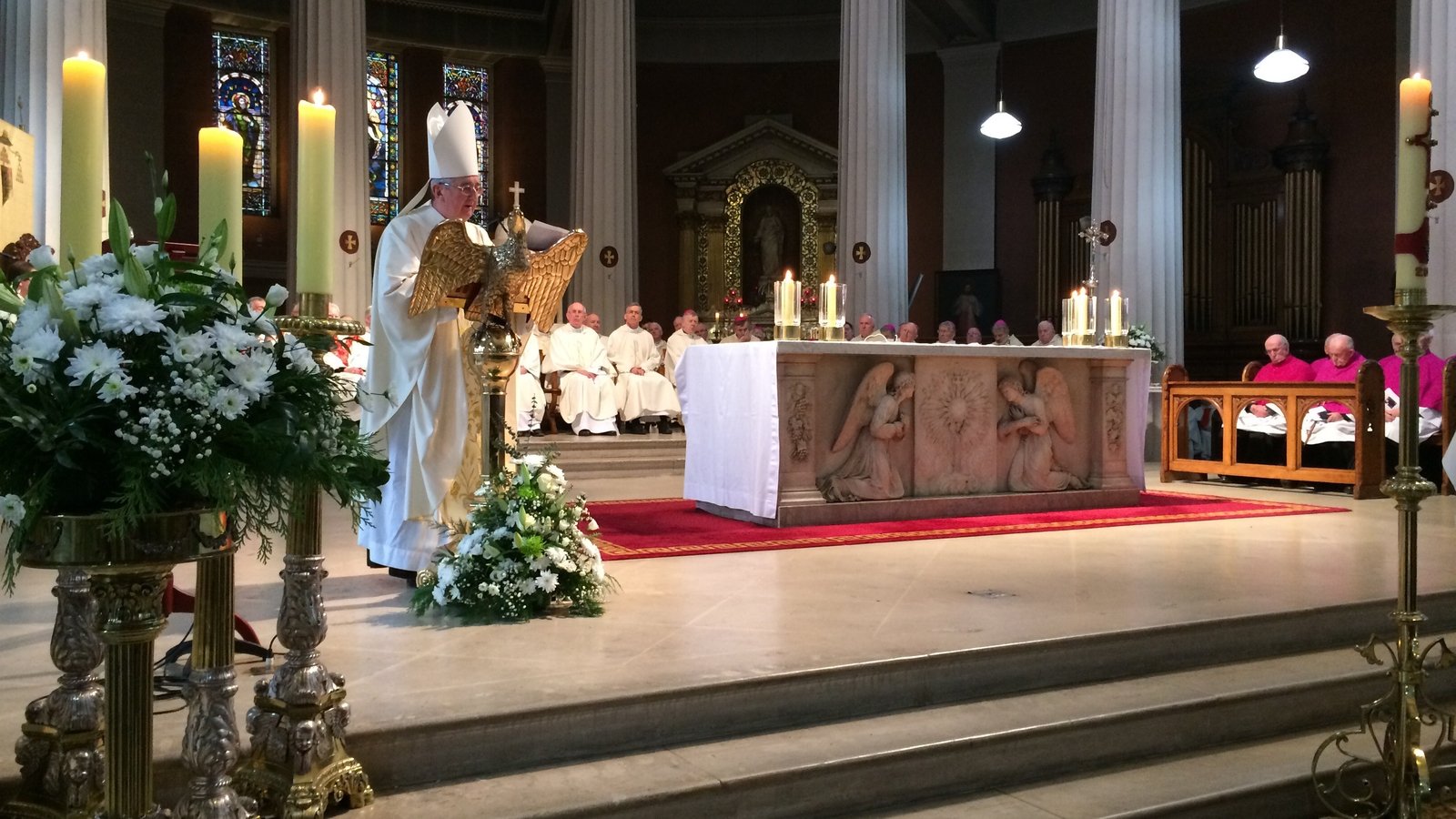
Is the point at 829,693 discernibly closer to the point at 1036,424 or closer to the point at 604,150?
the point at 1036,424

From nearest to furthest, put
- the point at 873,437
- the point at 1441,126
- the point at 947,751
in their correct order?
the point at 947,751 → the point at 873,437 → the point at 1441,126

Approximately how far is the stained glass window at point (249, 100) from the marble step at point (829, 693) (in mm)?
15489

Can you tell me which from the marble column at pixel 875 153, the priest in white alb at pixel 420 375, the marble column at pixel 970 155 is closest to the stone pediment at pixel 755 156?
the marble column at pixel 970 155

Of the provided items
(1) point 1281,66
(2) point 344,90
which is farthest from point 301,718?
(1) point 1281,66

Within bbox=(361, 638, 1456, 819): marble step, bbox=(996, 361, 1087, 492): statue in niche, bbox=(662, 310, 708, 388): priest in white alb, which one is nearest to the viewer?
bbox=(361, 638, 1456, 819): marble step

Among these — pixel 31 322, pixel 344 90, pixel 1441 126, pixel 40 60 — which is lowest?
pixel 31 322

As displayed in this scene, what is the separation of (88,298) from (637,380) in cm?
1084

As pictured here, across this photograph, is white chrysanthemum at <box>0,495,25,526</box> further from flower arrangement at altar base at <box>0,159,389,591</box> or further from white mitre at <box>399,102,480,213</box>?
white mitre at <box>399,102,480,213</box>

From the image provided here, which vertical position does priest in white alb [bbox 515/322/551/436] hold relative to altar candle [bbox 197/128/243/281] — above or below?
below

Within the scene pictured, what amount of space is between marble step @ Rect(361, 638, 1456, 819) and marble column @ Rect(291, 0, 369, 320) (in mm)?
9760

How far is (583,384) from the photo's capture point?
1235 centimetres

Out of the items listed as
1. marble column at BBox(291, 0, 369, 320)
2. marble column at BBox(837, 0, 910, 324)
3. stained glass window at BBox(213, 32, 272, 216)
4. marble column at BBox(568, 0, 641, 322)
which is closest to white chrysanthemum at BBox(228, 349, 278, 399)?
marble column at BBox(291, 0, 369, 320)

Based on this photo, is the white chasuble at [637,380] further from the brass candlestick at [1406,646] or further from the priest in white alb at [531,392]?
the brass candlestick at [1406,646]

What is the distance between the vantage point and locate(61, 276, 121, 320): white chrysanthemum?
1.90m
